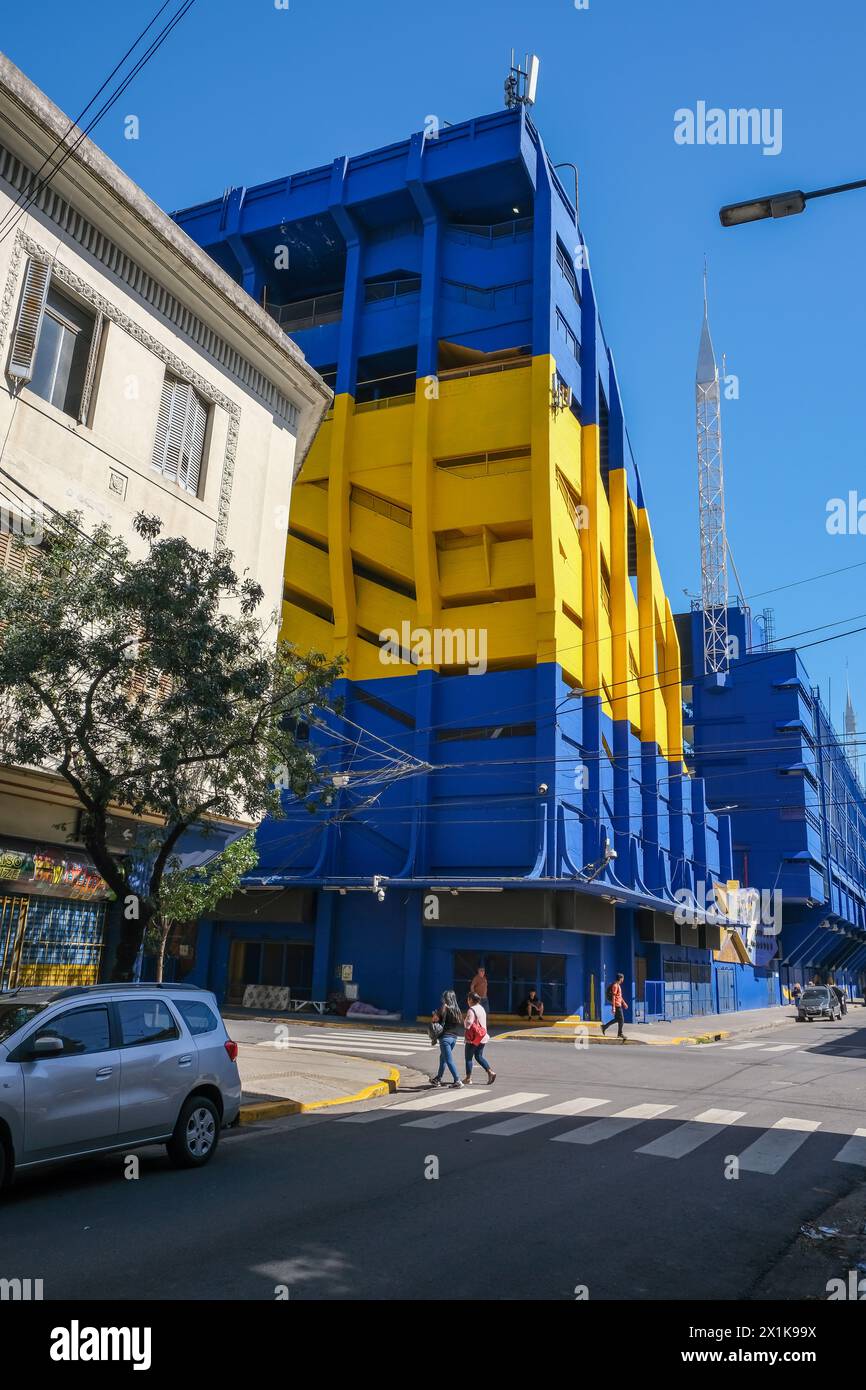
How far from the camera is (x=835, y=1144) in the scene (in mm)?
11258

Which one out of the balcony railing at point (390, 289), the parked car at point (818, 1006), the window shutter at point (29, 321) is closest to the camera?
the window shutter at point (29, 321)

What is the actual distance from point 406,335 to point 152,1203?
35.0 meters

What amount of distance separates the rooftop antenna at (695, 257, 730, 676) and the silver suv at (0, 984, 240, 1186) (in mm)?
63570

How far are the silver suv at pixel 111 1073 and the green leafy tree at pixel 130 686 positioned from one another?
2.36 meters

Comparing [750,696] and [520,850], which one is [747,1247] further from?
[750,696]

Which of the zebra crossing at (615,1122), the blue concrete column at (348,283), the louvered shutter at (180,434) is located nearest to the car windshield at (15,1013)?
the zebra crossing at (615,1122)

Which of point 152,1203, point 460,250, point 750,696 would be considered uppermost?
point 460,250

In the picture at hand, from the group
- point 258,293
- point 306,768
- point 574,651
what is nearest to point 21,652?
point 306,768

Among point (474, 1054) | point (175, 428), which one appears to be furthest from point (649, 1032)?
point (175, 428)

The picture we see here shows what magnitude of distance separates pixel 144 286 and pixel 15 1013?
12125mm

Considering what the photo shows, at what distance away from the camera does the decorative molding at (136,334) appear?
43.2ft

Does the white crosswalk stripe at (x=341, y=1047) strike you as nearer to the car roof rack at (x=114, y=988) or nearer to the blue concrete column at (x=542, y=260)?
the car roof rack at (x=114, y=988)

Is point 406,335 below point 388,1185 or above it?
above

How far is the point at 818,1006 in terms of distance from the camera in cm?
4212
